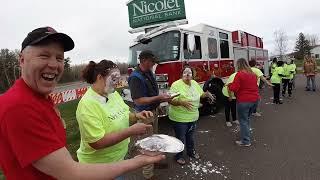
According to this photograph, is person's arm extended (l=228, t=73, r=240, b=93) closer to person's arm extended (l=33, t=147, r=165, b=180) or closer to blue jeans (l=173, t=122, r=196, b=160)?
blue jeans (l=173, t=122, r=196, b=160)

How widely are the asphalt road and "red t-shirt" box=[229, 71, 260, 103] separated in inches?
39.0

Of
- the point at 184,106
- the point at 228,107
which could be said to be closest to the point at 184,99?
the point at 184,106

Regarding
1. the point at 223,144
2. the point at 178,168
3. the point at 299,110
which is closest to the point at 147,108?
the point at 178,168

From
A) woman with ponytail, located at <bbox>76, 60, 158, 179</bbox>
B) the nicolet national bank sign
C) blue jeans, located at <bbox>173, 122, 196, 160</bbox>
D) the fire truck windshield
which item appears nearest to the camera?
woman with ponytail, located at <bbox>76, 60, 158, 179</bbox>

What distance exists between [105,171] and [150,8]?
45.6 feet

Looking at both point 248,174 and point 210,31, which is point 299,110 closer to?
point 210,31

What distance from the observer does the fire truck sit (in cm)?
921

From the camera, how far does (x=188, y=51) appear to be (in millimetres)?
9609

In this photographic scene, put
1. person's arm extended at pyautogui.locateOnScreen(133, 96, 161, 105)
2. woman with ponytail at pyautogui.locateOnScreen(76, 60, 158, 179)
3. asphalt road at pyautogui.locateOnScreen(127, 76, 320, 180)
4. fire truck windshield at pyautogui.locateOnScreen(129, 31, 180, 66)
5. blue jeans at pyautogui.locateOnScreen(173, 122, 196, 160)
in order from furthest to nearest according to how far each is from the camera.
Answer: fire truck windshield at pyautogui.locateOnScreen(129, 31, 180, 66) < blue jeans at pyautogui.locateOnScreen(173, 122, 196, 160) < asphalt road at pyautogui.locateOnScreen(127, 76, 320, 180) < person's arm extended at pyautogui.locateOnScreen(133, 96, 161, 105) < woman with ponytail at pyautogui.locateOnScreen(76, 60, 158, 179)

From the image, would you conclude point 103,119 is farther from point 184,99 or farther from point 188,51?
point 188,51

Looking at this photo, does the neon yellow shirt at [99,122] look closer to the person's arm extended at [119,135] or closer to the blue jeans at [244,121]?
the person's arm extended at [119,135]

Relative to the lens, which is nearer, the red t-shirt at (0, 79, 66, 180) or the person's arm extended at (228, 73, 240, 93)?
the red t-shirt at (0, 79, 66, 180)

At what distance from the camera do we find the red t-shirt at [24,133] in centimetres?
153

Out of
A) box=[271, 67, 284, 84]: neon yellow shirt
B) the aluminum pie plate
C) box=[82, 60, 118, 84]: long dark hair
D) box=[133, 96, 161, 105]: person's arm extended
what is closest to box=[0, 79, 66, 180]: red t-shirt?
the aluminum pie plate
